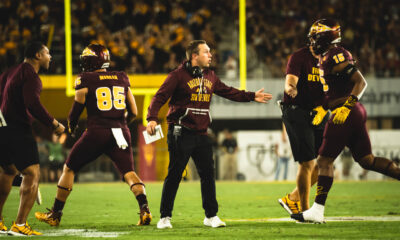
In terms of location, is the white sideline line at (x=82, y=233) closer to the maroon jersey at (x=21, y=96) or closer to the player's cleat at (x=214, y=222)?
the player's cleat at (x=214, y=222)

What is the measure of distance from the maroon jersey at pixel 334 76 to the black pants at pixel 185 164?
4.38 feet

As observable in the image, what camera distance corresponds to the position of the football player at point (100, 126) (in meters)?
A: 7.20

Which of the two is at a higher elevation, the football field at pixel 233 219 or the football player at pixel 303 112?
the football player at pixel 303 112

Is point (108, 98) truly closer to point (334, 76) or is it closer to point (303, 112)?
point (303, 112)

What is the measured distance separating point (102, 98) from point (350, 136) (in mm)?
2564

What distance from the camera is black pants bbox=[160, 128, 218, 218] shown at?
691cm

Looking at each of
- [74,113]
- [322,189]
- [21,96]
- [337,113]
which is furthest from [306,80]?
[21,96]

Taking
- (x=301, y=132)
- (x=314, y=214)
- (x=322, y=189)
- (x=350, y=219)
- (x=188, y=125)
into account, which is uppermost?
(x=188, y=125)

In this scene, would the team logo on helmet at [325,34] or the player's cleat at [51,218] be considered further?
the player's cleat at [51,218]

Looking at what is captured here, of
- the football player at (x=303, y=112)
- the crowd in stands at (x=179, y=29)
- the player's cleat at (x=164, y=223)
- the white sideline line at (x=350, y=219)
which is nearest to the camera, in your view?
the player's cleat at (x=164, y=223)

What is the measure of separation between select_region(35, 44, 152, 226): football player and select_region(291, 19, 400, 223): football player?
6.13 feet

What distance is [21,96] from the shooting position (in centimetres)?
659

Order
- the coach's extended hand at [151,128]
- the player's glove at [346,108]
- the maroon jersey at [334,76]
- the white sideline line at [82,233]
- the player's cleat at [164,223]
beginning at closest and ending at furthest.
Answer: the white sideline line at [82,233], the player's glove at [346,108], the maroon jersey at [334,76], the coach's extended hand at [151,128], the player's cleat at [164,223]

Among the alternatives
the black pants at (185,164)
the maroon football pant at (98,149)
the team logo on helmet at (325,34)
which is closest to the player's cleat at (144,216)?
the black pants at (185,164)
